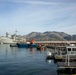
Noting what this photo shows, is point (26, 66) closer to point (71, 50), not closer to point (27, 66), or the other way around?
point (27, 66)

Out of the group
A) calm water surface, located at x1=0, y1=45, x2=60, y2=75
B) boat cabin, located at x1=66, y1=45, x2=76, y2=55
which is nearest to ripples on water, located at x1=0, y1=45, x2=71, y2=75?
calm water surface, located at x1=0, y1=45, x2=60, y2=75

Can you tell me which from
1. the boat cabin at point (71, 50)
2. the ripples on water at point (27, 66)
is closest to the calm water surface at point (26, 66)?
the ripples on water at point (27, 66)

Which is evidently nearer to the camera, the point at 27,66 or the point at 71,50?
the point at 27,66

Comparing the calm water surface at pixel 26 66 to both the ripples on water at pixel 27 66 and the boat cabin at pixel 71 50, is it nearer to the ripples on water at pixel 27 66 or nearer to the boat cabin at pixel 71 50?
the ripples on water at pixel 27 66

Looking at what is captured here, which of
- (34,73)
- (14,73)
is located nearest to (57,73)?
(34,73)

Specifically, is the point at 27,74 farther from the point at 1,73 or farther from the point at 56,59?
the point at 56,59

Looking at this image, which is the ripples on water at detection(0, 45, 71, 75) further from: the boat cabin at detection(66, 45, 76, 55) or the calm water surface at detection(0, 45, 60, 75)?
the boat cabin at detection(66, 45, 76, 55)

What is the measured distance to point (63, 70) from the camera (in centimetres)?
3975

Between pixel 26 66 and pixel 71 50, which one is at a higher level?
pixel 71 50

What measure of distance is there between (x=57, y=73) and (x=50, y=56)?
20.7 m

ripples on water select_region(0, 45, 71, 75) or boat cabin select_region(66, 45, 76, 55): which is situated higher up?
boat cabin select_region(66, 45, 76, 55)

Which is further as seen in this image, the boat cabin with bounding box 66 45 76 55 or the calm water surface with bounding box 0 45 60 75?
the boat cabin with bounding box 66 45 76 55

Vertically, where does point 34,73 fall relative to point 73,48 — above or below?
below

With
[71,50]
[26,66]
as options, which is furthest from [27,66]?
[71,50]
